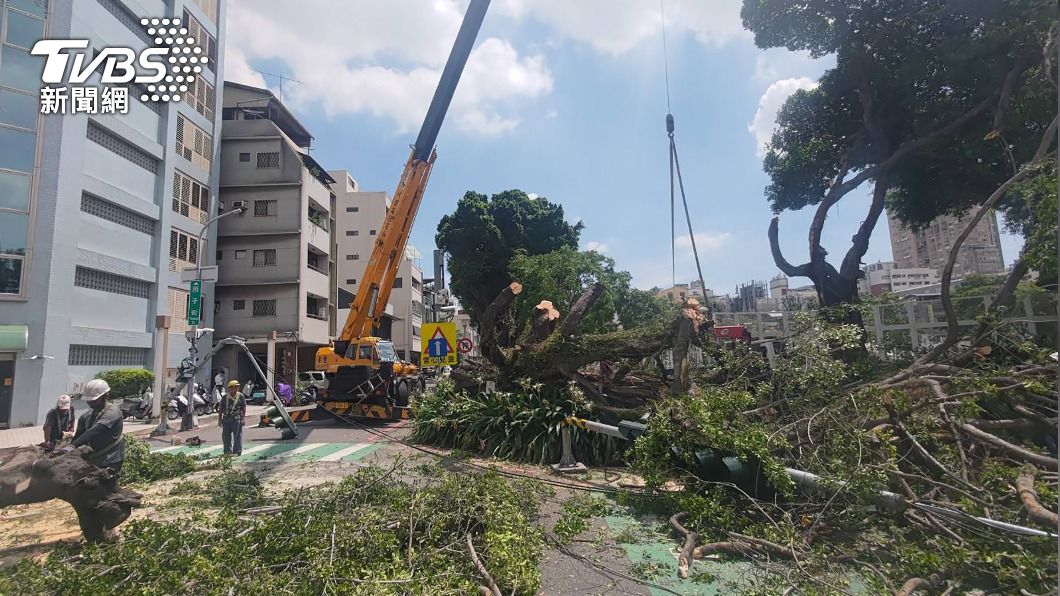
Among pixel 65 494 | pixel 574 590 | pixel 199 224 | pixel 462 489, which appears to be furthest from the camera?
pixel 199 224

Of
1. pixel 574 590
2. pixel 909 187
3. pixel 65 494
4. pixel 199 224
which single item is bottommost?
pixel 574 590

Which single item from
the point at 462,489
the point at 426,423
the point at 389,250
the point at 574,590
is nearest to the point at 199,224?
the point at 389,250

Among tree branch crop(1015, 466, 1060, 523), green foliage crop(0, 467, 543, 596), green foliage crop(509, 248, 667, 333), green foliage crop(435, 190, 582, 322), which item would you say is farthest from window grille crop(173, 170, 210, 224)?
tree branch crop(1015, 466, 1060, 523)

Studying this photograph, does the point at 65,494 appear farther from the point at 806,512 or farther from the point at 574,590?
the point at 806,512

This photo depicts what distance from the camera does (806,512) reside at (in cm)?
498

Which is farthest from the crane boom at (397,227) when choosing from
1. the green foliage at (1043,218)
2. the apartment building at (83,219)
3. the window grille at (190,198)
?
the window grille at (190,198)

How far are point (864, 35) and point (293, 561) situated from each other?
57.0 feet

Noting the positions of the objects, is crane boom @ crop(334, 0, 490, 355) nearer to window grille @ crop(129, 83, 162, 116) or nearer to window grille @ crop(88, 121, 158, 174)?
window grille @ crop(88, 121, 158, 174)

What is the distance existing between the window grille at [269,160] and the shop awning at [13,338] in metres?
15.1

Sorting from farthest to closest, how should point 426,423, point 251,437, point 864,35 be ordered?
point 864,35
point 251,437
point 426,423

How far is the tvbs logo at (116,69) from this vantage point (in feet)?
52.7

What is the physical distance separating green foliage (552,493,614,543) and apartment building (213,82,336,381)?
26.1 meters

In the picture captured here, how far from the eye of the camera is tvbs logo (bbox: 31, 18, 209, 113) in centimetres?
1608

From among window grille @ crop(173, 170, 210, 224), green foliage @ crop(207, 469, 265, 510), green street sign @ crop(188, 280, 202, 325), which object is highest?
window grille @ crop(173, 170, 210, 224)
